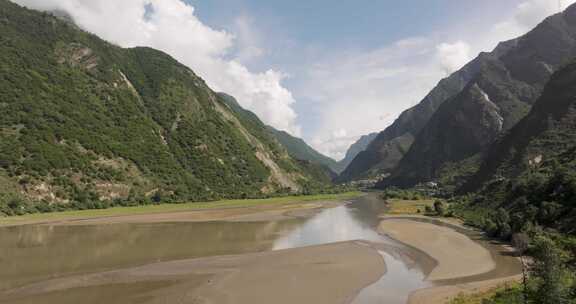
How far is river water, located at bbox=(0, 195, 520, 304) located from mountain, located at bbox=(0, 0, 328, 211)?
119 feet

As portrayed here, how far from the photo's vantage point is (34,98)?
11325 cm

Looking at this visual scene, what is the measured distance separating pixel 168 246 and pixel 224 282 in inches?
720

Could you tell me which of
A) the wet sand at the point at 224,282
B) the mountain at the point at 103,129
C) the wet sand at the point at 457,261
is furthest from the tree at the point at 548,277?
the mountain at the point at 103,129

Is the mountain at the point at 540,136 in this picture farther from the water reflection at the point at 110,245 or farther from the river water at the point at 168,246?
the water reflection at the point at 110,245

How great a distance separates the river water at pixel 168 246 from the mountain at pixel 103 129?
36.1 m

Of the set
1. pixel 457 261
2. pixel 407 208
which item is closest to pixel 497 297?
pixel 457 261

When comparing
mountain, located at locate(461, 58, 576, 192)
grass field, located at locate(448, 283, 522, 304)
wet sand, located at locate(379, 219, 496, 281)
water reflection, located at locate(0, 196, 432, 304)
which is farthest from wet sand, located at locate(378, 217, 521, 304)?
mountain, located at locate(461, 58, 576, 192)

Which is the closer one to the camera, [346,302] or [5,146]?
[346,302]

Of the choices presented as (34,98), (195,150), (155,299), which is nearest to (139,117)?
(195,150)

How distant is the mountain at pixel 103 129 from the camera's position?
3634 inches

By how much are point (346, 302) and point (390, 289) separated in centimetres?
492

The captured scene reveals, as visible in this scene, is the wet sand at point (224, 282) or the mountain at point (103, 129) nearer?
the wet sand at point (224, 282)

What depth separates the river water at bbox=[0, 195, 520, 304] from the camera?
3033 cm

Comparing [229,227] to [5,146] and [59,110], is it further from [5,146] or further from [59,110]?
[59,110]
